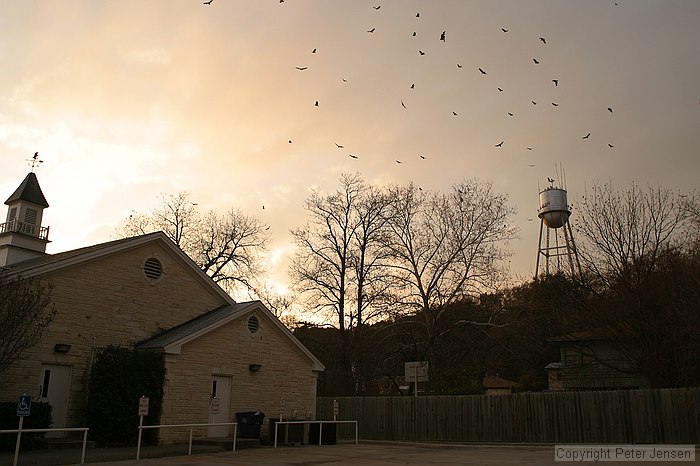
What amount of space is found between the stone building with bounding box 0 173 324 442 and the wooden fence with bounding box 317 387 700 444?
4603 mm

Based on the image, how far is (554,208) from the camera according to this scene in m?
42.1

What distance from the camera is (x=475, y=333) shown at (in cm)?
3631

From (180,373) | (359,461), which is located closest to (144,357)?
(180,373)

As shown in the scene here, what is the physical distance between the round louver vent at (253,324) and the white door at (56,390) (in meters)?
6.25

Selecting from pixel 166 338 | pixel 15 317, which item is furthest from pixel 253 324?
pixel 15 317

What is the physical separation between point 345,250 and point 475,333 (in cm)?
943

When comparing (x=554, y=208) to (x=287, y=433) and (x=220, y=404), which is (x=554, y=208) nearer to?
(x=287, y=433)

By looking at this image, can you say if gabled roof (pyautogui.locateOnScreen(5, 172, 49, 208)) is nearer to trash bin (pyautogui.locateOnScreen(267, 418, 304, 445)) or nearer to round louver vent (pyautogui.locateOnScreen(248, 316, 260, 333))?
round louver vent (pyautogui.locateOnScreen(248, 316, 260, 333))

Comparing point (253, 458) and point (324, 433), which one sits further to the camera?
point (324, 433)

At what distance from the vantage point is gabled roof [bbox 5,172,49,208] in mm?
26172

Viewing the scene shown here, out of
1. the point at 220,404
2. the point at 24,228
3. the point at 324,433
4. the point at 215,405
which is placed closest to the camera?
the point at 215,405

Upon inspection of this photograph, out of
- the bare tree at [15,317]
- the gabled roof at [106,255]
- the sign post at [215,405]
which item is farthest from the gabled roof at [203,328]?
the bare tree at [15,317]

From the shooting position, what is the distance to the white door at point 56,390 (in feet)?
58.7

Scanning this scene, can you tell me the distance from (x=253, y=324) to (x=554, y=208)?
90.1 feet
